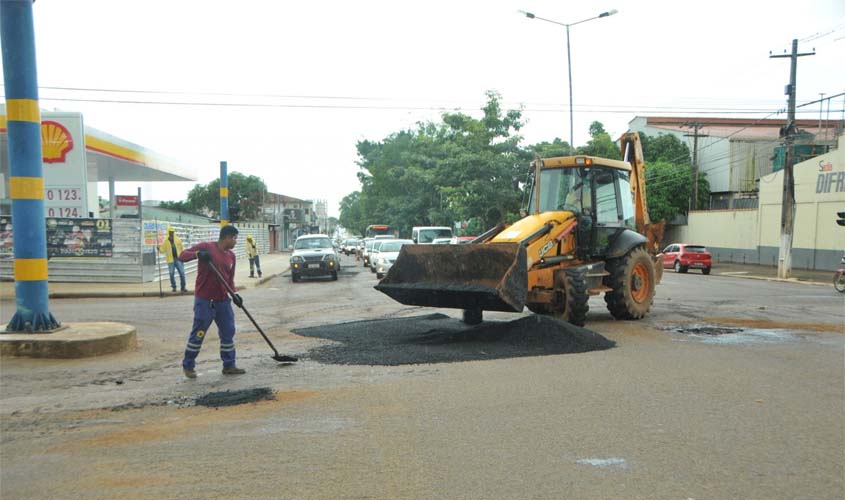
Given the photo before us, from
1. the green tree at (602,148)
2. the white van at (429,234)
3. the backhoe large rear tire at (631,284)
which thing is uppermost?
the green tree at (602,148)

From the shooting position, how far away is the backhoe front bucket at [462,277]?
27.3ft

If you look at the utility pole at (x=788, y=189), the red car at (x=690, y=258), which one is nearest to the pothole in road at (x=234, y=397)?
the utility pole at (x=788, y=189)

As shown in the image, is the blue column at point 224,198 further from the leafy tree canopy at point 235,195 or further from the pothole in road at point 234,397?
the leafy tree canopy at point 235,195

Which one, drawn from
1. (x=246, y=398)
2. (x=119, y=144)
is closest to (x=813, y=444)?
(x=246, y=398)

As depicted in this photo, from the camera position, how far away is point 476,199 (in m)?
34.0

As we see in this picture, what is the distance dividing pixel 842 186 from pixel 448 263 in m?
26.4

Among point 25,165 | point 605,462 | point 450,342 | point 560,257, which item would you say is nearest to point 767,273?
point 560,257

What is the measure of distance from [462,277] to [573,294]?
73.0 inches

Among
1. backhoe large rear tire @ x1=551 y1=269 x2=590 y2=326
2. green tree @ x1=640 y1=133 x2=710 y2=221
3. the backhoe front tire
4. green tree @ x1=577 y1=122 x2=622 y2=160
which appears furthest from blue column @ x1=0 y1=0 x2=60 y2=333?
green tree @ x1=640 y1=133 x2=710 y2=221

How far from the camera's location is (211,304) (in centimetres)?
684

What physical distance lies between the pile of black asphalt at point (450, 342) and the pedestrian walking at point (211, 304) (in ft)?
3.95

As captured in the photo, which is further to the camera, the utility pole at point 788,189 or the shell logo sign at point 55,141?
the utility pole at point 788,189

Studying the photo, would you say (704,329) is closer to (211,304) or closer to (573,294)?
(573,294)

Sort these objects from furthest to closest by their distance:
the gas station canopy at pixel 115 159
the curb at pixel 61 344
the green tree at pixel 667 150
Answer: the green tree at pixel 667 150 < the gas station canopy at pixel 115 159 < the curb at pixel 61 344
